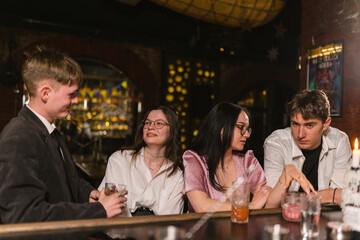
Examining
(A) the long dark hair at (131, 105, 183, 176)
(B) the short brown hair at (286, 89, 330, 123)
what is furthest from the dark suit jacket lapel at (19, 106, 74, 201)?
(B) the short brown hair at (286, 89, 330, 123)

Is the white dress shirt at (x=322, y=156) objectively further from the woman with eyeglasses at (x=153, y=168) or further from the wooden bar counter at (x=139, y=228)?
the wooden bar counter at (x=139, y=228)

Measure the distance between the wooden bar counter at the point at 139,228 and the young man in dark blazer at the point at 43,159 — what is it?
0.34 feet

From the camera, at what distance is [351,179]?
1.60 meters

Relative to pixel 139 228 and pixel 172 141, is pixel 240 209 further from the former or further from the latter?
pixel 172 141

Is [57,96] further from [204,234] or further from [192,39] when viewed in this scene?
[192,39]

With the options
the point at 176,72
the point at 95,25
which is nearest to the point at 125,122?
the point at 176,72

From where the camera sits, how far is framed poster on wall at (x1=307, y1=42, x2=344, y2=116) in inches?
129

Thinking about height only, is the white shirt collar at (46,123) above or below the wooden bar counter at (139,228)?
above

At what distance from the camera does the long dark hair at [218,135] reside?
226 centimetres

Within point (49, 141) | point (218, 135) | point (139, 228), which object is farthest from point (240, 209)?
point (49, 141)

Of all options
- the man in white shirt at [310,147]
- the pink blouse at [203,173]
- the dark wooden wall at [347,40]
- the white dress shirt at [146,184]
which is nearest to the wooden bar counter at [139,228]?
the pink blouse at [203,173]

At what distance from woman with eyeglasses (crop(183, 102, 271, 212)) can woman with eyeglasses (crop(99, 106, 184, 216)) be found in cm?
21

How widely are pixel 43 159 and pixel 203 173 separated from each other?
104 cm

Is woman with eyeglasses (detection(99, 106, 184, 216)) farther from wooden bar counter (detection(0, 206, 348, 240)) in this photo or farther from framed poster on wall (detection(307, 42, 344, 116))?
framed poster on wall (detection(307, 42, 344, 116))
